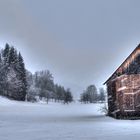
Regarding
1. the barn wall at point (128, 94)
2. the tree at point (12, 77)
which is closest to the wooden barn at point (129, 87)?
the barn wall at point (128, 94)

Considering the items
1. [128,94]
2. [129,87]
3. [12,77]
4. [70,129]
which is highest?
[12,77]

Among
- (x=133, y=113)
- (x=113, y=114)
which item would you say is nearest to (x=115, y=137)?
(x=133, y=113)

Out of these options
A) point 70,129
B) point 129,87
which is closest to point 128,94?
point 129,87

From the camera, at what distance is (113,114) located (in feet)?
112

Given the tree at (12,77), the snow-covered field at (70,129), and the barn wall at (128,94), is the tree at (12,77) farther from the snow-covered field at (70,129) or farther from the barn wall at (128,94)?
the barn wall at (128,94)

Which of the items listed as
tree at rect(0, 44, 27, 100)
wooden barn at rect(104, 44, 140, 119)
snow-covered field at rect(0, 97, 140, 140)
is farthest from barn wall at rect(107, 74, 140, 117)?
tree at rect(0, 44, 27, 100)

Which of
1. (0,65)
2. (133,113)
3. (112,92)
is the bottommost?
(133,113)

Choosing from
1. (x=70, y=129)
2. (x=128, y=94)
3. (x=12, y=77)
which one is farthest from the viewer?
(x=12, y=77)

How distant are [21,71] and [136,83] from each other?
62.4 meters

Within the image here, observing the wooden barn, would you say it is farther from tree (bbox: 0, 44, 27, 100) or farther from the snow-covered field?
tree (bbox: 0, 44, 27, 100)

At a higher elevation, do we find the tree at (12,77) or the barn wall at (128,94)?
the tree at (12,77)

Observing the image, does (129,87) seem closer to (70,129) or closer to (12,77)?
(70,129)

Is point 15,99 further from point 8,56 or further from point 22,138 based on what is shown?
point 22,138

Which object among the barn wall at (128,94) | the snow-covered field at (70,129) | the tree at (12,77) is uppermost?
the tree at (12,77)
